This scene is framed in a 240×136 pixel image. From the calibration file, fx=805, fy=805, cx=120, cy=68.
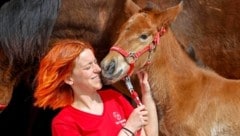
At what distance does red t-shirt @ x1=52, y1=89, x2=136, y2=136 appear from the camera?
9.74 ft

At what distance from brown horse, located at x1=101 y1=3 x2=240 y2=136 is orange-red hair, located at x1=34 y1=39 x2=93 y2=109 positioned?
0.13 meters

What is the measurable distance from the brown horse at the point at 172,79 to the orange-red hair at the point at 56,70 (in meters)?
0.13

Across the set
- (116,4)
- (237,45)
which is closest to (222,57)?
(237,45)

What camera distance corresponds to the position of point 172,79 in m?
3.32

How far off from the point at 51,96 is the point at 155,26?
0.49 m

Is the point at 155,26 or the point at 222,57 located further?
the point at 222,57

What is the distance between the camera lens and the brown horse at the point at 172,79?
10.3 ft

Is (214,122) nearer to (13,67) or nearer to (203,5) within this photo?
(203,5)

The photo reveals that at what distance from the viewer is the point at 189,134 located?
326 centimetres

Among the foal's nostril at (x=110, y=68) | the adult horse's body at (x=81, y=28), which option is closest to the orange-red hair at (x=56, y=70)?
the foal's nostril at (x=110, y=68)

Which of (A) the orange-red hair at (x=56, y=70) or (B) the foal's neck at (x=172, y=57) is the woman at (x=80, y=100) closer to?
(A) the orange-red hair at (x=56, y=70)

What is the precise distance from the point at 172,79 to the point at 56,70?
1.75 feet

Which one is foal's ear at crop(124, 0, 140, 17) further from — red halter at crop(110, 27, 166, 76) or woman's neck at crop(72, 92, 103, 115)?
woman's neck at crop(72, 92, 103, 115)

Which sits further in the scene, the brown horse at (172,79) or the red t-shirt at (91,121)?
the brown horse at (172,79)
